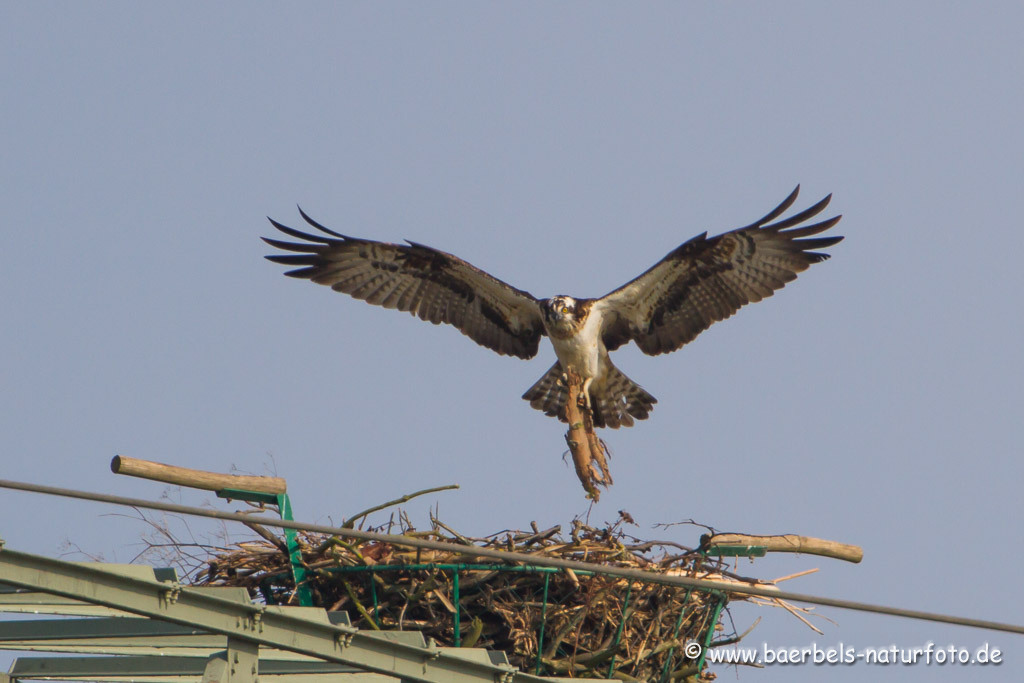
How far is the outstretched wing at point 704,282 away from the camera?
8.30 meters

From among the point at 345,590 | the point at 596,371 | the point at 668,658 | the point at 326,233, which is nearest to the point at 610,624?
→ the point at 668,658

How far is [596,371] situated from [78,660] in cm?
438

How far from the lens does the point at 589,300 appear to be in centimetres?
858

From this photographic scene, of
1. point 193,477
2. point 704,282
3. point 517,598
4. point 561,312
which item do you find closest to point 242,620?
point 193,477

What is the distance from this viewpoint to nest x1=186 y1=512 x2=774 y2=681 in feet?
18.3

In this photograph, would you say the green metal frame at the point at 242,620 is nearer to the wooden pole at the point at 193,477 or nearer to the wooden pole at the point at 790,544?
the wooden pole at the point at 193,477

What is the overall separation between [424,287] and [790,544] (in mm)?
4287

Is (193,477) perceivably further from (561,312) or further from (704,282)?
(704,282)

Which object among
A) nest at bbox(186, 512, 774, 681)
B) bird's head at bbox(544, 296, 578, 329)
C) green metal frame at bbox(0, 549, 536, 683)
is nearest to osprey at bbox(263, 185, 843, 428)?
bird's head at bbox(544, 296, 578, 329)

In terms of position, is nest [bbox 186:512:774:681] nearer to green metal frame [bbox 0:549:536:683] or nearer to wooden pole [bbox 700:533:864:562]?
wooden pole [bbox 700:533:864:562]

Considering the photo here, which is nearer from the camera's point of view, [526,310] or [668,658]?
[668,658]

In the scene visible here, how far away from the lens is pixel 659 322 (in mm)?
8742

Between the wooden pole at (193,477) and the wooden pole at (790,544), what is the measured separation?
1755mm

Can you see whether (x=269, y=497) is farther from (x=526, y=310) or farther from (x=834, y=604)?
(x=526, y=310)
